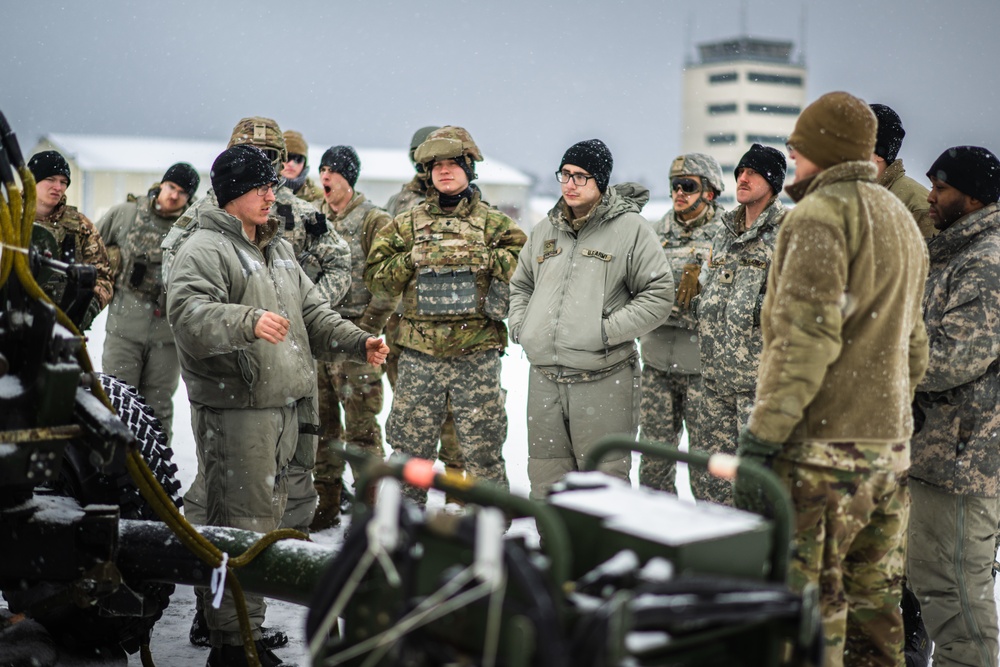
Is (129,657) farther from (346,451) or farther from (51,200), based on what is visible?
(51,200)

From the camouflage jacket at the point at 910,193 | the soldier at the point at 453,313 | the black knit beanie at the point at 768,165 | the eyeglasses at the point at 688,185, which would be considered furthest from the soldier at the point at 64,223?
the camouflage jacket at the point at 910,193

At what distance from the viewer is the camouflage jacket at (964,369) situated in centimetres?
399

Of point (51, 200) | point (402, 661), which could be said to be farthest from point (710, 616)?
point (51, 200)

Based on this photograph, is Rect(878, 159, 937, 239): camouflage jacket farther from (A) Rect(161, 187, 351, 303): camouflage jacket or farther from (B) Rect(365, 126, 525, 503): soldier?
(A) Rect(161, 187, 351, 303): camouflage jacket

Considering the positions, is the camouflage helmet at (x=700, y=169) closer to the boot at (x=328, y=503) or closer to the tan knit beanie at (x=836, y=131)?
the boot at (x=328, y=503)

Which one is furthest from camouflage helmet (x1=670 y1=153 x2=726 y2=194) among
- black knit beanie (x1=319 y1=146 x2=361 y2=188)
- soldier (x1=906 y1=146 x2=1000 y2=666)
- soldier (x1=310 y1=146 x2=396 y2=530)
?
soldier (x1=906 y1=146 x2=1000 y2=666)

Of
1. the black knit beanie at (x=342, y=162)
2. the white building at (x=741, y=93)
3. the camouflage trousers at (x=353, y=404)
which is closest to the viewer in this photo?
the camouflage trousers at (x=353, y=404)

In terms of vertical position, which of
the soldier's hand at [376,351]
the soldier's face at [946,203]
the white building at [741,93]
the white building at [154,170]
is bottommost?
the soldier's hand at [376,351]

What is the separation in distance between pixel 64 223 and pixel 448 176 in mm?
2479

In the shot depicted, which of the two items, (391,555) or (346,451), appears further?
(346,451)

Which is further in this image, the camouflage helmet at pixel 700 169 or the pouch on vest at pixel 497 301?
the camouflage helmet at pixel 700 169

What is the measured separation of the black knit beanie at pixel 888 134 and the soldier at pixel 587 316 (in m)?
1.22

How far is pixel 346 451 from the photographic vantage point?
2494 mm

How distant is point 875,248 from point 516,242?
3.05 metres
